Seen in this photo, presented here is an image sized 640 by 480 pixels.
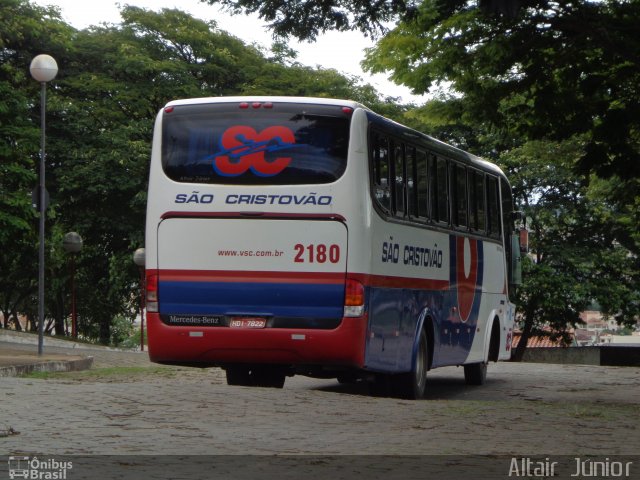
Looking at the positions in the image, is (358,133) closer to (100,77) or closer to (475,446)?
(475,446)

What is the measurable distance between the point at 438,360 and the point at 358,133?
15.6 ft

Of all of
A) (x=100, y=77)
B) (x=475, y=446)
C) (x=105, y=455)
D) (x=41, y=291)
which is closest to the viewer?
(x=105, y=455)

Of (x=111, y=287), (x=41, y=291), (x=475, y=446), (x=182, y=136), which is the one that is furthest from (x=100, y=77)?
(x=475, y=446)

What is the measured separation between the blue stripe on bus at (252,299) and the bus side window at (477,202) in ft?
18.7

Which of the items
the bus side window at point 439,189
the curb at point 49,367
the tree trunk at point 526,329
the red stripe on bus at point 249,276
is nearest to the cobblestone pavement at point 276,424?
the red stripe on bus at point 249,276

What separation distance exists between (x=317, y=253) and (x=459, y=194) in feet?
16.7

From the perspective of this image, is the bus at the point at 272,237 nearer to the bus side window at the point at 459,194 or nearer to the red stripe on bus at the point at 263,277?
the red stripe on bus at the point at 263,277

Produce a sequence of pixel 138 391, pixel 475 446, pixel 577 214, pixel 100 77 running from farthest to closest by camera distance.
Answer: pixel 577 214 → pixel 100 77 → pixel 138 391 → pixel 475 446

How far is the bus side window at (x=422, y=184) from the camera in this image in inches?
678

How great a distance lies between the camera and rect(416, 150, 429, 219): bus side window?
17219 millimetres

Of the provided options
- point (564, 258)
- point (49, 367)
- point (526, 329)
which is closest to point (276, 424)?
point (49, 367)

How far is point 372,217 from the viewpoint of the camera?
49.5ft

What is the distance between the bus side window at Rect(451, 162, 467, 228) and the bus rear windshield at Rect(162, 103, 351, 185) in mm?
4321

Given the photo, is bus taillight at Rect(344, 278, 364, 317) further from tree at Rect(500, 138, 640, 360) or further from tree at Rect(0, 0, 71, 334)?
tree at Rect(500, 138, 640, 360)
